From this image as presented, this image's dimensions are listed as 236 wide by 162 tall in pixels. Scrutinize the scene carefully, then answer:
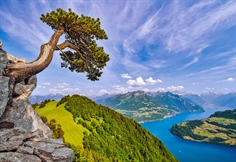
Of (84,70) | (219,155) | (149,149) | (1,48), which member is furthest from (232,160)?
(1,48)

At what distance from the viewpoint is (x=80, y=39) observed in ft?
67.6

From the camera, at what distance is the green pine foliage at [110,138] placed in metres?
28.0

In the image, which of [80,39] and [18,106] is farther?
[80,39]

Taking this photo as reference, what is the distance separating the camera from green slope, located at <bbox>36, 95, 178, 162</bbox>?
2570cm

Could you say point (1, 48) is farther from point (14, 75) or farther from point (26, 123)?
point (26, 123)

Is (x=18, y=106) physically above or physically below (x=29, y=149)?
above

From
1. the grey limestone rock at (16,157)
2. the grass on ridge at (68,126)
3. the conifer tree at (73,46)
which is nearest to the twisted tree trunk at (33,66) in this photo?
the conifer tree at (73,46)

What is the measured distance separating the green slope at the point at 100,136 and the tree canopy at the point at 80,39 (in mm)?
9717

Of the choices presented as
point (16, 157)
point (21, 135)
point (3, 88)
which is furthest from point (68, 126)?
point (16, 157)

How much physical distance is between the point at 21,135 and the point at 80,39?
43.3 feet

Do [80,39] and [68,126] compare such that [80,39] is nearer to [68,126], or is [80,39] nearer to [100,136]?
[68,126]

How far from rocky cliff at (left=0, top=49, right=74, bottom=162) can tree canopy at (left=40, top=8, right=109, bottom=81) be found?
5.85 metres

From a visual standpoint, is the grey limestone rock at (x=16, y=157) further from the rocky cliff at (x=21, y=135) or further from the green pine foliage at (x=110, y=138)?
the green pine foliage at (x=110, y=138)

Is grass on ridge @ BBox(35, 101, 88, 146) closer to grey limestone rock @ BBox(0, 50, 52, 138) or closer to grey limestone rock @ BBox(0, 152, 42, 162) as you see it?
grey limestone rock @ BBox(0, 50, 52, 138)
